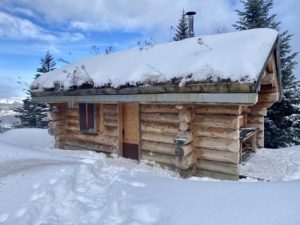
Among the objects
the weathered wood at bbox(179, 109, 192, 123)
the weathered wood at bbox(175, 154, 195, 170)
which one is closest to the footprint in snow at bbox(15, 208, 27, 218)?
the weathered wood at bbox(175, 154, 195, 170)

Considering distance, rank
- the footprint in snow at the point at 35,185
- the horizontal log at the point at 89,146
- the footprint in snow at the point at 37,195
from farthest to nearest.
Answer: the horizontal log at the point at 89,146 < the footprint in snow at the point at 35,185 < the footprint in snow at the point at 37,195

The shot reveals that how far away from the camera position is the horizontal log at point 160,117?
23.9ft

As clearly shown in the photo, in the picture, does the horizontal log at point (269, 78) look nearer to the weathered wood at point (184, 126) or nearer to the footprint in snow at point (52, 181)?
the weathered wood at point (184, 126)

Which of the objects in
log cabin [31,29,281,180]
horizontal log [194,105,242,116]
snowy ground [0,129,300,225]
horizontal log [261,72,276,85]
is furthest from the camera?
horizontal log [261,72,276,85]

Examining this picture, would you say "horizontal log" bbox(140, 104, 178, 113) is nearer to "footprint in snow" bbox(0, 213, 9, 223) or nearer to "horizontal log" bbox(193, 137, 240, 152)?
"horizontal log" bbox(193, 137, 240, 152)

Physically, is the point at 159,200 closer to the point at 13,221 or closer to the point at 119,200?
the point at 119,200

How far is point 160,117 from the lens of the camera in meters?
7.57

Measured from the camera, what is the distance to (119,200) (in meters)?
3.93

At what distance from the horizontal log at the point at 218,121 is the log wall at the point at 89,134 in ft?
9.11

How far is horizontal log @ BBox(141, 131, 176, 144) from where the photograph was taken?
292 inches

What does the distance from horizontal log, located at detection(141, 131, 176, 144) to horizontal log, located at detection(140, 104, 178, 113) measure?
629 mm

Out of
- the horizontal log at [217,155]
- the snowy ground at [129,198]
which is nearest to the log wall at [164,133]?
the horizontal log at [217,155]

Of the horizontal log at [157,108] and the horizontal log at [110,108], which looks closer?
the horizontal log at [157,108]

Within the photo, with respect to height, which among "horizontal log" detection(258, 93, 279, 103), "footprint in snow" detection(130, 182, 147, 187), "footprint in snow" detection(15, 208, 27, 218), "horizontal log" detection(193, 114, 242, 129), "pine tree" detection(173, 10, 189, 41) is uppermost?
"pine tree" detection(173, 10, 189, 41)
